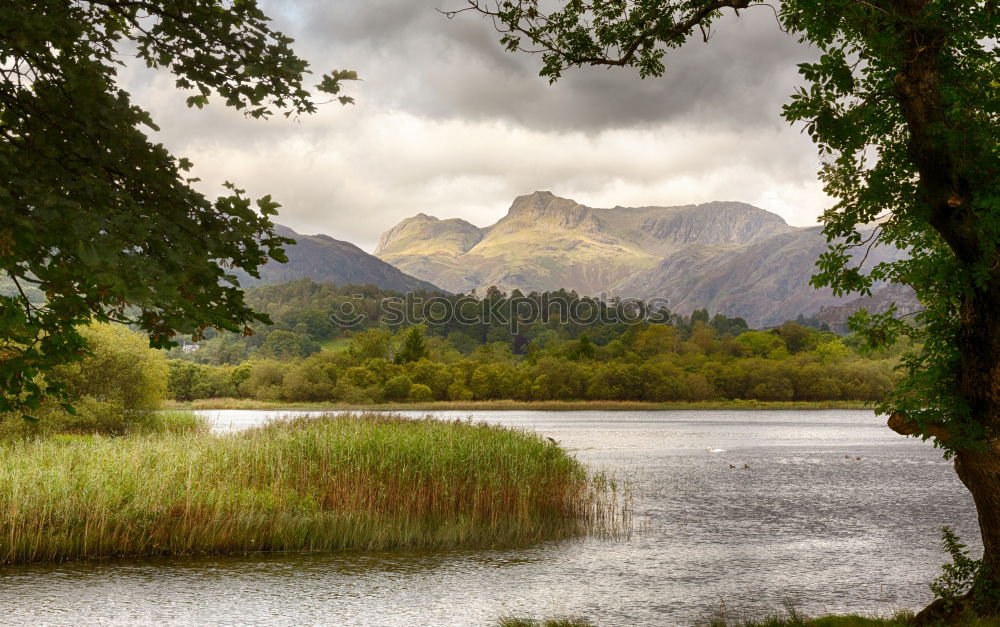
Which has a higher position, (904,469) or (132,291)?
(132,291)

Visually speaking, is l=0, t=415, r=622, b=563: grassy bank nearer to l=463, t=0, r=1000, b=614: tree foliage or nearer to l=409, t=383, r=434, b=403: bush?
l=463, t=0, r=1000, b=614: tree foliage

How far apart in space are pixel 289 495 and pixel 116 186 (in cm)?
1457

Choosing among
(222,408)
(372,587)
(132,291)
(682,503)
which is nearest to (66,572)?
(372,587)

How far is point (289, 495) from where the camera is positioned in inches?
830

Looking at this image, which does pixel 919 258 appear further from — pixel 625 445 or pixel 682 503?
pixel 625 445

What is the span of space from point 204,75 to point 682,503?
2625 cm

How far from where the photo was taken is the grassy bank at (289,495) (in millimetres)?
18094

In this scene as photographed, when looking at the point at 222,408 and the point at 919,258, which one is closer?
the point at 919,258

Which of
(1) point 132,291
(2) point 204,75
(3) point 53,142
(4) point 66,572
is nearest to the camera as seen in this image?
(1) point 132,291

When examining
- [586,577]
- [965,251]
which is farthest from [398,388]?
[965,251]

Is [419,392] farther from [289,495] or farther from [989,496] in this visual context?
[989,496]

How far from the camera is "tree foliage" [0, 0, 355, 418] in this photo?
246 inches

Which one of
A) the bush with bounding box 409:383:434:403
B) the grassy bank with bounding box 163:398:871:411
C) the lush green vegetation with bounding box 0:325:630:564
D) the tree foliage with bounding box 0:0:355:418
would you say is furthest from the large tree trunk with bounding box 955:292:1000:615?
the bush with bounding box 409:383:434:403

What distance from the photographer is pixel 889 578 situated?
18656 mm
